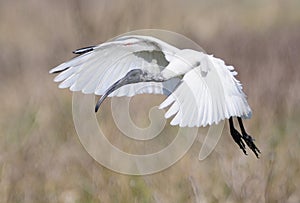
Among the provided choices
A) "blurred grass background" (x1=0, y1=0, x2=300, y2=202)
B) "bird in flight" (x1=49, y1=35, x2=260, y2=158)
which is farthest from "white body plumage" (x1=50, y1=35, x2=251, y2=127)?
"blurred grass background" (x1=0, y1=0, x2=300, y2=202)

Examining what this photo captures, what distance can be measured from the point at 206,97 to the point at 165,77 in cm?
25

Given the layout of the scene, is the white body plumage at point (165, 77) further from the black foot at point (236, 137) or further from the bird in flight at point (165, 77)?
the black foot at point (236, 137)

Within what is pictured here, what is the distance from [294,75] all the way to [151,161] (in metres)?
1.75

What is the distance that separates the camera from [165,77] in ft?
12.6

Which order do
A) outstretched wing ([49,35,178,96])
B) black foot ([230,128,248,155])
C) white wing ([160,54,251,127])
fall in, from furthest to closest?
black foot ([230,128,248,155]) < outstretched wing ([49,35,178,96]) < white wing ([160,54,251,127])

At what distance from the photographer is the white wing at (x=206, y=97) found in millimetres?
3555

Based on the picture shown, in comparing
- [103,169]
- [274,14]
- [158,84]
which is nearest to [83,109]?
[103,169]

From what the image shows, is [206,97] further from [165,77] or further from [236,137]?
[236,137]

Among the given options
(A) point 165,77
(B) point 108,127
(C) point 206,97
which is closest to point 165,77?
(A) point 165,77

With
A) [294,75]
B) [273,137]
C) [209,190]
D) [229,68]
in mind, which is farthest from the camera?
[294,75]

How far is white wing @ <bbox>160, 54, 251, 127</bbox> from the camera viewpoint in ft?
11.7

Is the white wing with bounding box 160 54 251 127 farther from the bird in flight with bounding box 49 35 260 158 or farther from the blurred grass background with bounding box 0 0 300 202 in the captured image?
the blurred grass background with bounding box 0 0 300 202

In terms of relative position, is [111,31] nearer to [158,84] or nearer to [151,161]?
[151,161]

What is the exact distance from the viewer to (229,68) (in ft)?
12.8
